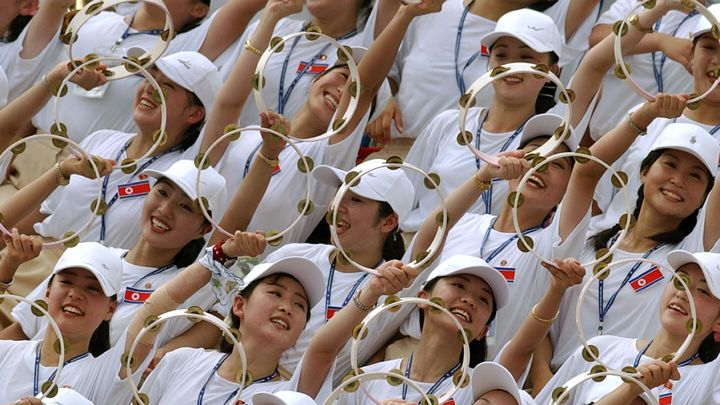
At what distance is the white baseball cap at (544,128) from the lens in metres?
9.70

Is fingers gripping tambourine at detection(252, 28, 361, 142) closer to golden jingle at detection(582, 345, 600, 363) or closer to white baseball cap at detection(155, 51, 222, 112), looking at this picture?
white baseball cap at detection(155, 51, 222, 112)

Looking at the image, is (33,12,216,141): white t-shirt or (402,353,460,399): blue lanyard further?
(33,12,216,141): white t-shirt

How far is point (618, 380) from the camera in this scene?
890 cm

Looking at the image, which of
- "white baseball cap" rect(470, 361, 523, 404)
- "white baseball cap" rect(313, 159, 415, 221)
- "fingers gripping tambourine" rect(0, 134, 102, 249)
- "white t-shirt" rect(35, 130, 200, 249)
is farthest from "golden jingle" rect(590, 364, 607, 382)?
"white t-shirt" rect(35, 130, 200, 249)

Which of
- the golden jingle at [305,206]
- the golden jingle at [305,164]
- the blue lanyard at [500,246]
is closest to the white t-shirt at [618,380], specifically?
the blue lanyard at [500,246]

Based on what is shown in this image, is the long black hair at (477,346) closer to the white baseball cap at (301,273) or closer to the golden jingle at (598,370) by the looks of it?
the white baseball cap at (301,273)

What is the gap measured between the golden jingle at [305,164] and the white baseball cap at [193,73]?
2.86 feet

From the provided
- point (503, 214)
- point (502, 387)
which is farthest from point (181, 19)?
point (502, 387)

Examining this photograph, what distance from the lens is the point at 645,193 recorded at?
9.62 metres

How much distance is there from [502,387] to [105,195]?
259 centimetres

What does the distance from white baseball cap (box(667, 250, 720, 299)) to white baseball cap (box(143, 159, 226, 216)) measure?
2.11 meters

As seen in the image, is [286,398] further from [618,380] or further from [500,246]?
[500,246]

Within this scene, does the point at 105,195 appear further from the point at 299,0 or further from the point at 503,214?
the point at 503,214

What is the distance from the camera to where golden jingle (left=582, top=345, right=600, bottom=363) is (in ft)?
29.4
